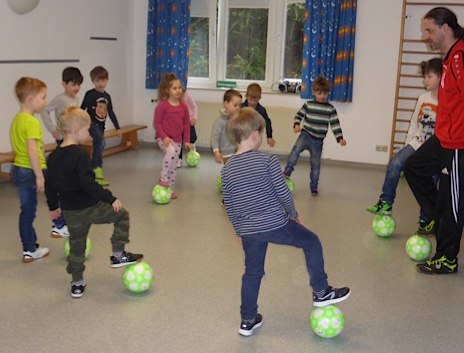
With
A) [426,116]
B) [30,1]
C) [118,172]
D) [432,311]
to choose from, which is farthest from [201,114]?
[432,311]

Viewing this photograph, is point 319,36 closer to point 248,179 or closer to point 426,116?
point 426,116

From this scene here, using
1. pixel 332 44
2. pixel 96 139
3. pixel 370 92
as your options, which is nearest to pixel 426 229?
pixel 370 92

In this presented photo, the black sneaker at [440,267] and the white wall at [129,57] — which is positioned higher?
the white wall at [129,57]

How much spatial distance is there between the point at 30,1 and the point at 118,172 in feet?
7.12

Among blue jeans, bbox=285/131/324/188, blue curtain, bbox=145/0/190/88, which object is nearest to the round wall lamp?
blue curtain, bbox=145/0/190/88

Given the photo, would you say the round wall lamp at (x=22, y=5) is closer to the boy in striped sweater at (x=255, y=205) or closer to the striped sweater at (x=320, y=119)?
the striped sweater at (x=320, y=119)

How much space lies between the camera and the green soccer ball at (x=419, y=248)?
4.10m

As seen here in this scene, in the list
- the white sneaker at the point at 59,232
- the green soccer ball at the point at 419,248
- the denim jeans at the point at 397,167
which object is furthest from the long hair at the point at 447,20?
the white sneaker at the point at 59,232

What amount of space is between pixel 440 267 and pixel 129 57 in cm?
607

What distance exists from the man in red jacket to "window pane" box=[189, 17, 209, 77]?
505 cm

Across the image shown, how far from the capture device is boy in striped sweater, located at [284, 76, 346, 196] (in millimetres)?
5832

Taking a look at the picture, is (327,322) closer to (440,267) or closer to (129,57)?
(440,267)

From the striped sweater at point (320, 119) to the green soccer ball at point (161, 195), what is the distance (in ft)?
5.01

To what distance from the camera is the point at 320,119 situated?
5.87m
